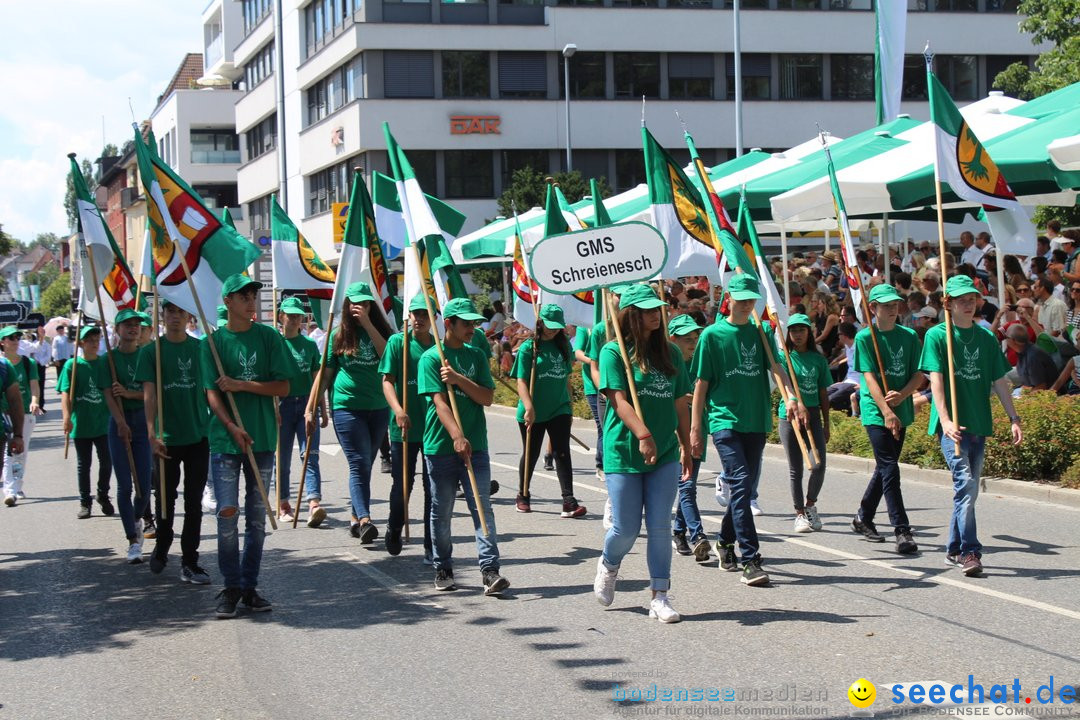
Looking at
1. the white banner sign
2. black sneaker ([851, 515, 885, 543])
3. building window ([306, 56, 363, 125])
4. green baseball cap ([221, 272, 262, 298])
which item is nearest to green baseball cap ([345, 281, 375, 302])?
green baseball cap ([221, 272, 262, 298])

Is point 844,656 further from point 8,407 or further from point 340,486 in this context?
point 340,486

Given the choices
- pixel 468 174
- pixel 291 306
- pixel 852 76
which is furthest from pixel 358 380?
pixel 852 76

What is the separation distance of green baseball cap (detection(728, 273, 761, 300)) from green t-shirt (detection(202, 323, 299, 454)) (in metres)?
2.76

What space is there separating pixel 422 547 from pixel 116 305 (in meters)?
4.49

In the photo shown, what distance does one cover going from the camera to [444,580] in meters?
8.39

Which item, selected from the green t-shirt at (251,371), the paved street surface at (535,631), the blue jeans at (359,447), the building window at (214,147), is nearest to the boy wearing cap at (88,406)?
the paved street surface at (535,631)

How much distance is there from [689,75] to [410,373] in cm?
3812

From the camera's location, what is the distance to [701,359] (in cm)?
834

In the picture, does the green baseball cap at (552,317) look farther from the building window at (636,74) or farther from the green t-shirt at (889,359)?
the building window at (636,74)

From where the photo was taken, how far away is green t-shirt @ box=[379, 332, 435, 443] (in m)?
9.23

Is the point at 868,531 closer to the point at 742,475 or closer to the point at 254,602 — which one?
the point at 742,475

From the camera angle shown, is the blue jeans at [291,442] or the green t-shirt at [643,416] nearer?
the green t-shirt at [643,416]

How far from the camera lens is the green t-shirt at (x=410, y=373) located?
364 inches

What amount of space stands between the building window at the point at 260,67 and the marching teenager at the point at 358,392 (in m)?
46.5
